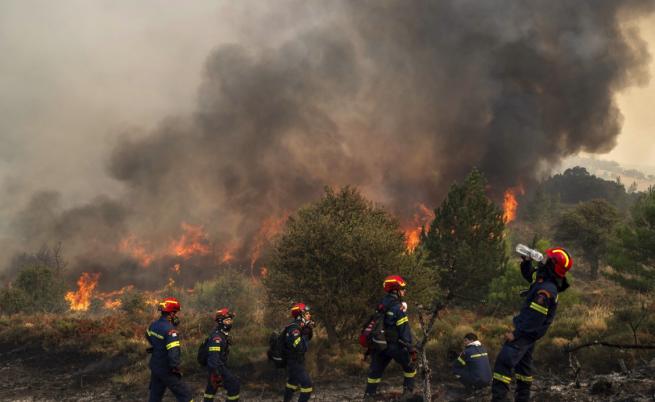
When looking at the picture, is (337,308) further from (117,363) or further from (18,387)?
(18,387)

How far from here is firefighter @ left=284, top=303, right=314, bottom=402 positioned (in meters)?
7.86

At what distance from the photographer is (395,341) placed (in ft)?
24.7

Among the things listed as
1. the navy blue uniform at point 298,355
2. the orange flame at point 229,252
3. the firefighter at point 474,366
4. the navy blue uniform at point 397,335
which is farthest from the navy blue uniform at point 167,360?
the orange flame at point 229,252

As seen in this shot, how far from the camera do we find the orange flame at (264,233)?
6794 centimetres

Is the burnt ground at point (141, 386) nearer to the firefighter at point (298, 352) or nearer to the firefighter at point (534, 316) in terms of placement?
the firefighter at point (298, 352)

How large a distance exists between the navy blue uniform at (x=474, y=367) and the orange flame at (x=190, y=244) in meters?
70.1

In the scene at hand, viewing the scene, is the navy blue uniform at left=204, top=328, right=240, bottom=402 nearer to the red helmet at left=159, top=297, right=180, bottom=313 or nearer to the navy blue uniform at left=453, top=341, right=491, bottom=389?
the red helmet at left=159, top=297, right=180, bottom=313

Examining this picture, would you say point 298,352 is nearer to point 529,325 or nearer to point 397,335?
point 397,335

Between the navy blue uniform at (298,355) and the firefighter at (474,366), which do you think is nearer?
the firefighter at (474,366)

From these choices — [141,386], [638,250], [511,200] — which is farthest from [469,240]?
[511,200]

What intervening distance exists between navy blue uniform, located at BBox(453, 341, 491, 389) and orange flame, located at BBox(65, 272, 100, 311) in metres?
45.7

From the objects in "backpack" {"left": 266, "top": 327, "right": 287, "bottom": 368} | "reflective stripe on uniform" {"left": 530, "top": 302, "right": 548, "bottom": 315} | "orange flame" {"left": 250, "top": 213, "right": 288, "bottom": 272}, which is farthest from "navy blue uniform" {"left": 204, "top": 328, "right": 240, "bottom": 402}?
"orange flame" {"left": 250, "top": 213, "right": 288, "bottom": 272}

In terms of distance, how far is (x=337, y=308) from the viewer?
12281 millimetres

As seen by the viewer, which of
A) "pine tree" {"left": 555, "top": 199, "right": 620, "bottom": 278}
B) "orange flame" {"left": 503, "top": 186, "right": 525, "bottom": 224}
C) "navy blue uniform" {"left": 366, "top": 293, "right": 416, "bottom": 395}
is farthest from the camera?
"orange flame" {"left": 503, "top": 186, "right": 525, "bottom": 224}
